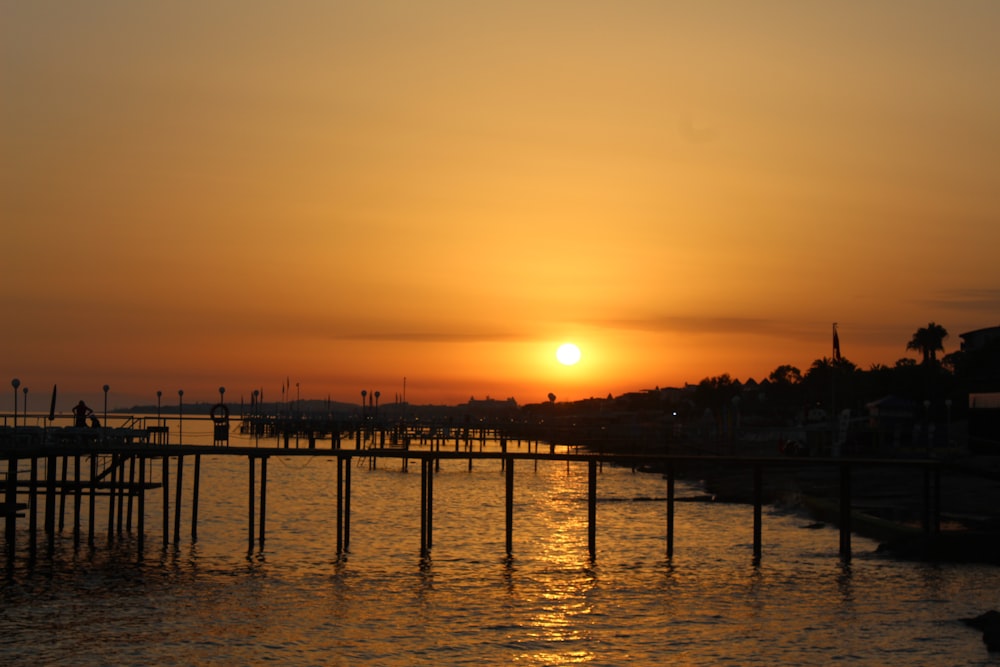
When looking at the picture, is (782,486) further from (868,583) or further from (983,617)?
(983,617)

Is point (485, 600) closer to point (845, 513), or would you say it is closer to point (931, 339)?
point (845, 513)

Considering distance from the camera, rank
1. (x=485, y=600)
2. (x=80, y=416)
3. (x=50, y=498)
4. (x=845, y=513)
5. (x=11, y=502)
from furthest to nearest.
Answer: (x=80, y=416)
(x=50, y=498)
(x=845, y=513)
(x=11, y=502)
(x=485, y=600)

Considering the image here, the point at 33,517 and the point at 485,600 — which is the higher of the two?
the point at 33,517

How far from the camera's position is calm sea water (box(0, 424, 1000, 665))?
1009 inches

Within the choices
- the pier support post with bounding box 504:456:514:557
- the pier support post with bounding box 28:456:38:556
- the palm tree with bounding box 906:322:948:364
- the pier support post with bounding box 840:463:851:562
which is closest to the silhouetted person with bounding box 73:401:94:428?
the pier support post with bounding box 28:456:38:556

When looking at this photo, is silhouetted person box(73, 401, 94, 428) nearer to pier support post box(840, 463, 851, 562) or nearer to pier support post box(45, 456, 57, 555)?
pier support post box(45, 456, 57, 555)

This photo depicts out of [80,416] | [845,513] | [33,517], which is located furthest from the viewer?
[80,416]

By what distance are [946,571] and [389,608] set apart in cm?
1758

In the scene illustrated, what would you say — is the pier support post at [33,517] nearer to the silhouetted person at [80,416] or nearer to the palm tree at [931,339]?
the silhouetted person at [80,416]

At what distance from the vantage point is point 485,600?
31.8 m

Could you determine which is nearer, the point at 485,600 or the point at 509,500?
the point at 485,600

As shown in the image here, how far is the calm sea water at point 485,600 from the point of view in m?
25.6

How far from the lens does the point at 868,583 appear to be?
3425cm

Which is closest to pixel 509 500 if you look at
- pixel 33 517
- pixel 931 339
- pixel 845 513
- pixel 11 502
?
pixel 845 513
